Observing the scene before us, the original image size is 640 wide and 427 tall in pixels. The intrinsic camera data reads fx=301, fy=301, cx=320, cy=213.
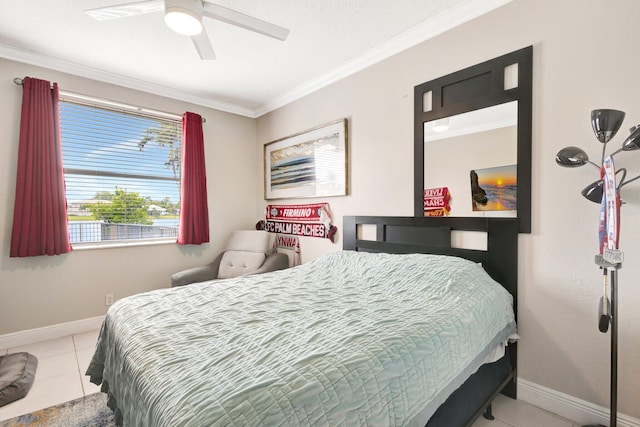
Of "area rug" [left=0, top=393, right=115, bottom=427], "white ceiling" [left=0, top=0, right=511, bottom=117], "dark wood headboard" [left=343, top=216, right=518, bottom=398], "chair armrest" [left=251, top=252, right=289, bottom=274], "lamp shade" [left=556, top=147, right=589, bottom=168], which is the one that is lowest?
"area rug" [left=0, top=393, right=115, bottom=427]

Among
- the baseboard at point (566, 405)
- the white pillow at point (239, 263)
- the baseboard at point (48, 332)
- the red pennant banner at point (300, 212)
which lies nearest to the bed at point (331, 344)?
the baseboard at point (566, 405)

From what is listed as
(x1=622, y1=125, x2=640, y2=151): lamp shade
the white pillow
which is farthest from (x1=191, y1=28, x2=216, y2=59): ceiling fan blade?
(x1=622, y1=125, x2=640, y2=151): lamp shade

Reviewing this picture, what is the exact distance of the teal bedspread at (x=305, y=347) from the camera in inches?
33.6

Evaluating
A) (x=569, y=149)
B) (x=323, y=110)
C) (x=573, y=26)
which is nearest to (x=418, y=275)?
(x=569, y=149)

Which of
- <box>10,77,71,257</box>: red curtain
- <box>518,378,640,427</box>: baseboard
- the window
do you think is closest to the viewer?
<box>518,378,640,427</box>: baseboard

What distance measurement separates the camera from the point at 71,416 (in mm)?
1768

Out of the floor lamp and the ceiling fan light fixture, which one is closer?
the floor lamp

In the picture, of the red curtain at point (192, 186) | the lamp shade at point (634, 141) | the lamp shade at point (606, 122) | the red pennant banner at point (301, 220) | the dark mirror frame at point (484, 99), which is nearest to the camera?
the lamp shade at point (634, 141)

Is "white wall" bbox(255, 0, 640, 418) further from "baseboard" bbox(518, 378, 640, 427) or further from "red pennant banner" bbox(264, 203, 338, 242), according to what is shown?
"red pennant banner" bbox(264, 203, 338, 242)

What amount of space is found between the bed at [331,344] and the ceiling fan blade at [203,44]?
5.24 feet

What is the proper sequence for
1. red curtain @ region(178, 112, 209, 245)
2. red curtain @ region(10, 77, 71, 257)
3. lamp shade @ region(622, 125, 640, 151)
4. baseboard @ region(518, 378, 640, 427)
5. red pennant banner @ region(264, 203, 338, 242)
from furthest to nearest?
red curtain @ region(178, 112, 209, 245) < red pennant banner @ region(264, 203, 338, 242) < red curtain @ region(10, 77, 71, 257) < baseboard @ region(518, 378, 640, 427) < lamp shade @ region(622, 125, 640, 151)

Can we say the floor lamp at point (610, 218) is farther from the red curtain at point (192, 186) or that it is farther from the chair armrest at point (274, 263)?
the red curtain at point (192, 186)

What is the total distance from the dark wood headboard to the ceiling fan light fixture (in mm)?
1899

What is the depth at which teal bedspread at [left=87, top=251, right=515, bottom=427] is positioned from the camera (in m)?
0.85
